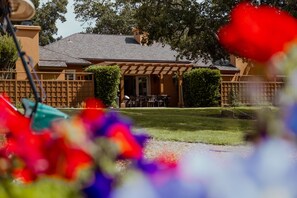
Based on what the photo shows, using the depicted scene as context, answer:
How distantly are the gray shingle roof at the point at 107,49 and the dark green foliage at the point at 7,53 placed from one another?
32.2 ft

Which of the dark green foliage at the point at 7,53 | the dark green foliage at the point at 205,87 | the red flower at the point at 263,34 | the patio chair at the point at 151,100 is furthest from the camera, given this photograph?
the patio chair at the point at 151,100

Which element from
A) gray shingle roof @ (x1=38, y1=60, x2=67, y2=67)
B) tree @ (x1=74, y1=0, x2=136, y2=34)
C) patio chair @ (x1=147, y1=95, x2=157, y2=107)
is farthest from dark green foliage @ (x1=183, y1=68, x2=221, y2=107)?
tree @ (x1=74, y1=0, x2=136, y2=34)

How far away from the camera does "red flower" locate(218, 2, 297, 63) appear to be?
0.69m

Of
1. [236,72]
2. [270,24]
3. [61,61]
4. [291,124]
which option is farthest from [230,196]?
[236,72]

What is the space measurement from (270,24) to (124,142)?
0.33 metres

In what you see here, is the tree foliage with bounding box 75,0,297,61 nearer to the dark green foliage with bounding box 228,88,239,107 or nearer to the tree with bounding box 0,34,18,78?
the tree with bounding box 0,34,18,78

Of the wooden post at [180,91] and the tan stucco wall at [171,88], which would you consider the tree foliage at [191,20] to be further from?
the tan stucco wall at [171,88]

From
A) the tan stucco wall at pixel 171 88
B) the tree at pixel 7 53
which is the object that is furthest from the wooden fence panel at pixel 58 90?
the tan stucco wall at pixel 171 88

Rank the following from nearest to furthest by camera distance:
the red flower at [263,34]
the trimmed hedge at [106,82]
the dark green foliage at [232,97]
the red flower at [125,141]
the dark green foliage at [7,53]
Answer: the red flower at [263,34], the red flower at [125,141], the dark green foliage at [7,53], the trimmed hedge at [106,82], the dark green foliage at [232,97]

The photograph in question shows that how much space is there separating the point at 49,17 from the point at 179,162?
5459 centimetres

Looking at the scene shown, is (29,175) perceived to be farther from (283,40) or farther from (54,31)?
(54,31)

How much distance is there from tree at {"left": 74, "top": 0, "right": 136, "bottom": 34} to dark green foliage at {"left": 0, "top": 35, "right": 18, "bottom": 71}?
96.0 ft

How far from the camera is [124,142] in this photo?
0.89m

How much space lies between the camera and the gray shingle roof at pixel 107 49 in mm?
34094
